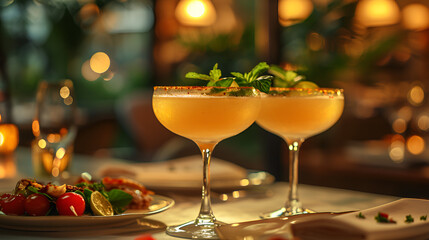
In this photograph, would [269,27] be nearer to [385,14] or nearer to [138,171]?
[138,171]

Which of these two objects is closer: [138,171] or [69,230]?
[69,230]

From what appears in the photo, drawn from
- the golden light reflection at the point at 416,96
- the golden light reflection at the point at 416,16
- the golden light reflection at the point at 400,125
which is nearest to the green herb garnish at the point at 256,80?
the golden light reflection at the point at 400,125

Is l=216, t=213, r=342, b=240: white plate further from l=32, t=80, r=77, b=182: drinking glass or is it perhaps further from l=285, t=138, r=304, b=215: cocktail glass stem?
l=32, t=80, r=77, b=182: drinking glass

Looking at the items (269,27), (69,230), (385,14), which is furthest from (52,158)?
(385,14)

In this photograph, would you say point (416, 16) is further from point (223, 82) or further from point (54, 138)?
point (223, 82)

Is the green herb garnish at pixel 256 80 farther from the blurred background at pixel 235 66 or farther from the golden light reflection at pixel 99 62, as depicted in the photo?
the golden light reflection at pixel 99 62
